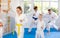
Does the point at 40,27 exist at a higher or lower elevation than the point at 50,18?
lower

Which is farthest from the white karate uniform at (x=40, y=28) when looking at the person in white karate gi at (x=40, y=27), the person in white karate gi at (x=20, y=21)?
the person in white karate gi at (x=20, y=21)

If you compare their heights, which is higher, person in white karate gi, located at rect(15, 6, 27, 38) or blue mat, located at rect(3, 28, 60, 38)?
person in white karate gi, located at rect(15, 6, 27, 38)

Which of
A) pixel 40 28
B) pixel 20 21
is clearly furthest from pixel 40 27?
pixel 20 21

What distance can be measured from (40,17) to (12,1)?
1.52ft

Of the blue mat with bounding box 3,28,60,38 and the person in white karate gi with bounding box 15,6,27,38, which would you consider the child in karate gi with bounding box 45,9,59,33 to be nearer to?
the blue mat with bounding box 3,28,60,38

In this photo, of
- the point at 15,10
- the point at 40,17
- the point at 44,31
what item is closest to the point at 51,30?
the point at 44,31

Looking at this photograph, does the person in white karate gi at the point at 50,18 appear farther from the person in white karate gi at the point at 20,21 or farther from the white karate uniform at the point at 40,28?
the person in white karate gi at the point at 20,21

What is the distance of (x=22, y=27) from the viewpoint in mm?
2283

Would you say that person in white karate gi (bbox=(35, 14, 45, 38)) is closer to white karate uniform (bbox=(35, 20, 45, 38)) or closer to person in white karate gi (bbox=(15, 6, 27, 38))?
white karate uniform (bbox=(35, 20, 45, 38))

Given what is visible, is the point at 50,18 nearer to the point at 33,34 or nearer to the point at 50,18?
the point at 50,18

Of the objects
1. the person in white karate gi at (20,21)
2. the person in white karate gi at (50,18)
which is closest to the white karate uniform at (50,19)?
the person in white karate gi at (50,18)

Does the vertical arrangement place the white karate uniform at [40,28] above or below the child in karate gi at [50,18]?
below

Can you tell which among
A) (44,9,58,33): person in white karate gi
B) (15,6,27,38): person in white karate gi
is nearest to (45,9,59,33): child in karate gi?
(44,9,58,33): person in white karate gi

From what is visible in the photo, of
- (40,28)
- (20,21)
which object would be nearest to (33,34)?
(40,28)
